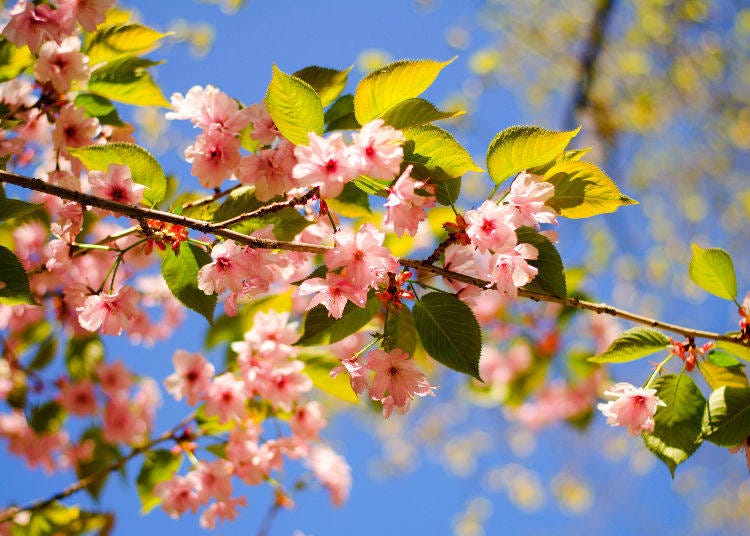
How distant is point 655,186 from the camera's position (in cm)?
554

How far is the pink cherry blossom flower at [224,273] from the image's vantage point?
0.90 metres

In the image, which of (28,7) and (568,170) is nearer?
→ (568,170)

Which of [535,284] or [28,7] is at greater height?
[28,7]

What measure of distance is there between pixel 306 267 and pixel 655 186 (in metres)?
5.10

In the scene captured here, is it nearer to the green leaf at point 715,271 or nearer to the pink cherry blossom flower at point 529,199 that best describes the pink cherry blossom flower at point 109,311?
the pink cherry blossom flower at point 529,199

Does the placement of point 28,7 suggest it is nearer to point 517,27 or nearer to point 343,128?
point 343,128

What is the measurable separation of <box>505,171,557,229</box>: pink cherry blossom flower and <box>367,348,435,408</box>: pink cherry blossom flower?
0.26 meters

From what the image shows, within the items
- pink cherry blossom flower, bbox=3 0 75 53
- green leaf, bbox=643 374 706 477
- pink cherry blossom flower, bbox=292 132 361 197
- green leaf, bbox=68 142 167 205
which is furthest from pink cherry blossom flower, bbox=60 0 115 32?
green leaf, bbox=643 374 706 477

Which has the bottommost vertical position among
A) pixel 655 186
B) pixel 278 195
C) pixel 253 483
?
pixel 655 186

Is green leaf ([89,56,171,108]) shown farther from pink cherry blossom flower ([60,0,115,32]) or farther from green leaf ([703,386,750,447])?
green leaf ([703,386,750,447])

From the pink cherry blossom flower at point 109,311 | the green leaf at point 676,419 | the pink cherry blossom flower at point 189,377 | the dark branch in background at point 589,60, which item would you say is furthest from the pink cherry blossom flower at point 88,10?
the dark branch in background at point 589,60

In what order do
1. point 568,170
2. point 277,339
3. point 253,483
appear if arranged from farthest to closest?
point 253,483 → point 277,339 → point 568,170

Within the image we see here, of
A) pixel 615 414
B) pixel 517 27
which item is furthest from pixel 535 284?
pixel 517 27

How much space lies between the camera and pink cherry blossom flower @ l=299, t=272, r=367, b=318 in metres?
Answer: 0.82
